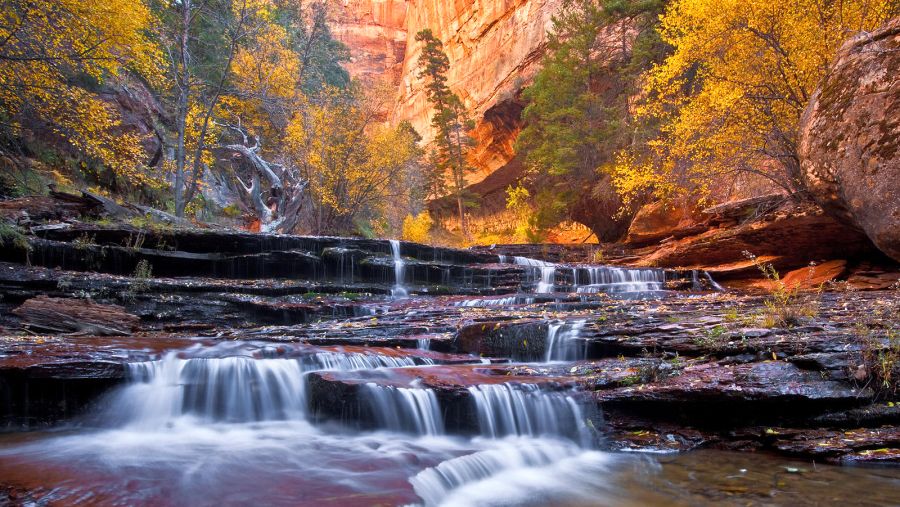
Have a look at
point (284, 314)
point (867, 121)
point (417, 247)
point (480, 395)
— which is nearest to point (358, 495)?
point (480, 395)

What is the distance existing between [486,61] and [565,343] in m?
32.5

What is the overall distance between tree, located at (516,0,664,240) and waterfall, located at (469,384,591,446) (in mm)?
16442

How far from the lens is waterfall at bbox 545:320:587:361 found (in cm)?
677

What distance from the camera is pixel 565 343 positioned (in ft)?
22.6

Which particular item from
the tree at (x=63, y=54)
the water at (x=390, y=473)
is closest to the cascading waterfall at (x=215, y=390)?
the water at (x=390, y=473)

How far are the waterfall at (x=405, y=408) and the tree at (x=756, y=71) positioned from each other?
9.65m

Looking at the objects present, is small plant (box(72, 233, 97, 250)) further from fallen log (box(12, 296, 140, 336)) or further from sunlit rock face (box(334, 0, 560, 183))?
sunlit rock face (box(334, 0, 560, 183))

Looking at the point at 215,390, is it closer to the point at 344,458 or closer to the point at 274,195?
the point at 344,458

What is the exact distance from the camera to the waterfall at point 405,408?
5105 millimetres

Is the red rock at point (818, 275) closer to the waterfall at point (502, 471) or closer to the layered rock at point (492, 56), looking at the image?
Answer: the waterfall at point (502, 471)

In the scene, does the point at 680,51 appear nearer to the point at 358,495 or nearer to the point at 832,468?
the point at 832,468

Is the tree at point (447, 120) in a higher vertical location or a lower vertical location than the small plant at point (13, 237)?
higher

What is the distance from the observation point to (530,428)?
5102 mm

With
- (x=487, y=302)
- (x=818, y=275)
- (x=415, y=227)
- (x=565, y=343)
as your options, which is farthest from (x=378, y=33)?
(x=565, y=343)
